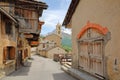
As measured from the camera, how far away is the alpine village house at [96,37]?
1028 centimetres

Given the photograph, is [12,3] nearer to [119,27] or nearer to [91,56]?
[91,56]

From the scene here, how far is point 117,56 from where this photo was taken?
10.0 metres

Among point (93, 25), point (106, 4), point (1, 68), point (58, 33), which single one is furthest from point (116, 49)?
point (58, 33)

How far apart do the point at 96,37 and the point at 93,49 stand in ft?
3.44

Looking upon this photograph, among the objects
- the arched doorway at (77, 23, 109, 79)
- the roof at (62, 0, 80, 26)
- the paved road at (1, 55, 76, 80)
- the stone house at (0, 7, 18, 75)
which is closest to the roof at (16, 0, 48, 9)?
the stone house at (0, 7, 18, 75)

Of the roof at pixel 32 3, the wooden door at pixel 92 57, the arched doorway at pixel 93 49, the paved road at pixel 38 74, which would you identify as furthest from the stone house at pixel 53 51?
the wooden door at pixel 92 57

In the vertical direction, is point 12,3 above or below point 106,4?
above

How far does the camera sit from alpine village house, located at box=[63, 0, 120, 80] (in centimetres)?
1028

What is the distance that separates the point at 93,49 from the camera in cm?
1329

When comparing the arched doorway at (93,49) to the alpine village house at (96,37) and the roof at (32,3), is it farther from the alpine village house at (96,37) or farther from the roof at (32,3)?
the roof at (32,3)

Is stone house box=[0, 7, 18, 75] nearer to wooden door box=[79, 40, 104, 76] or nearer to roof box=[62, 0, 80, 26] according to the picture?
roof box=[62, 0, 80, 26]

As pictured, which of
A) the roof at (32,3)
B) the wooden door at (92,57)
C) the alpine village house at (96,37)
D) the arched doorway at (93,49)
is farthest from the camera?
the roof at (32,3)

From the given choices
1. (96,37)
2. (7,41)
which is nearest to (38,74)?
(7,41)

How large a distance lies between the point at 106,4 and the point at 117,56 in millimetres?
2524
